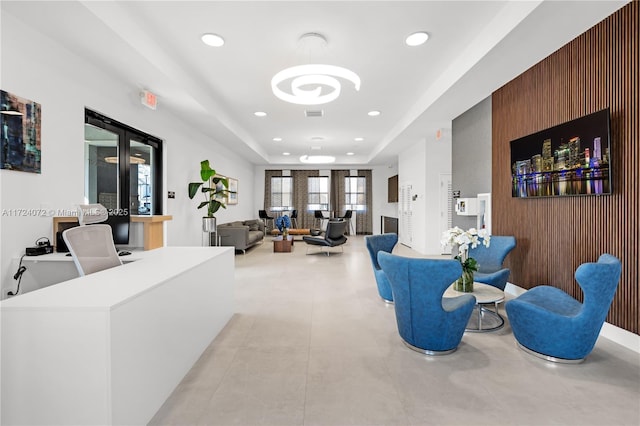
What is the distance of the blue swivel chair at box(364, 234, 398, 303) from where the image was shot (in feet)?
13.8

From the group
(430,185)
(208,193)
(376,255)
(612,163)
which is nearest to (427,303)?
(376,255)

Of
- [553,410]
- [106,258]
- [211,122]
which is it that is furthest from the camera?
[211,122]

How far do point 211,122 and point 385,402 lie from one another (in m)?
5.84

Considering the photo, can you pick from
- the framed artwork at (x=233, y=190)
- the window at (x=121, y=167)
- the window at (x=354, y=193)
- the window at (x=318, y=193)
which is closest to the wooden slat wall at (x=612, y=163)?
the window at (x=121, y=167)

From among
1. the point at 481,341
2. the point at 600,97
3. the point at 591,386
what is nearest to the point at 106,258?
the point at 481,341

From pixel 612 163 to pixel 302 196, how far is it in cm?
1117

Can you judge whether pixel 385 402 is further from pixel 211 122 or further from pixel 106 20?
pixel 211 122

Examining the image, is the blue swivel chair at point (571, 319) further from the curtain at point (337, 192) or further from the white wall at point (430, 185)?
the curtain at point (337, 192)

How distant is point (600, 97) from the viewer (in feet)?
10.3

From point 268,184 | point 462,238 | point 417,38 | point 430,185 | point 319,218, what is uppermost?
point 417,38

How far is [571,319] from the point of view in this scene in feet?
8.23

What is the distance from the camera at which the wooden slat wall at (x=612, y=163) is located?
2857mm

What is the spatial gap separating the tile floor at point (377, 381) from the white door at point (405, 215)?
20.8 ft

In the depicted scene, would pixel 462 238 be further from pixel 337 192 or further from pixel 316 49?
pixel 337 192
